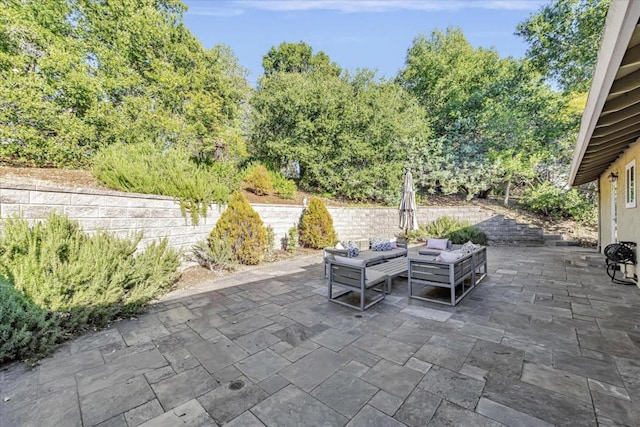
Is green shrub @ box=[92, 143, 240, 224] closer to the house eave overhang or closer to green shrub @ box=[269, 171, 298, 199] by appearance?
green shrub @ box=[269, 171, 298, 199]

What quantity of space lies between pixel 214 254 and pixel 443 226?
816cm

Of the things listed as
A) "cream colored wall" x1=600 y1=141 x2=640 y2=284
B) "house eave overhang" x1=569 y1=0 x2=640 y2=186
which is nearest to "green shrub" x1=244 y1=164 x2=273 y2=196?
"house eave overhang" x1=569 y1=0 x2=640 y2=186

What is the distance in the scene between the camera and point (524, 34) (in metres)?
11.5

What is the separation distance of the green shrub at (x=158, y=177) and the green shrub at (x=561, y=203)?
12214mm

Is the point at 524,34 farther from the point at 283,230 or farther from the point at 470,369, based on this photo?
the point at 470,369

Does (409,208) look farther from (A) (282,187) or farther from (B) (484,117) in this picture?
(B) (484,117)

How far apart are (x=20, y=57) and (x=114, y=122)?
6.79 ft

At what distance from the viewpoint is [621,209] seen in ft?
20.5

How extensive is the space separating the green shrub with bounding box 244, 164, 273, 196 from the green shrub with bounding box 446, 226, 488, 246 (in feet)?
22.2

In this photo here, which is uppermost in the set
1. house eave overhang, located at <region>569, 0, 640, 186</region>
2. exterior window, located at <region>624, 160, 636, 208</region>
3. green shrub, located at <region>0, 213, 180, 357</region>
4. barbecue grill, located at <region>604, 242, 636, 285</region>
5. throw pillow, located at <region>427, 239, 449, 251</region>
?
house eave overhang, located at <region>569, 0, 640, 186</region>

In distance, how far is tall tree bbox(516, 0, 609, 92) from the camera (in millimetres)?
9969

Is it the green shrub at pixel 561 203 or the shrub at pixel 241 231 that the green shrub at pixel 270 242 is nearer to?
the shrub at pixel 241 231

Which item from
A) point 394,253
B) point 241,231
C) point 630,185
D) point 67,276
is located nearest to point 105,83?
point 241,231

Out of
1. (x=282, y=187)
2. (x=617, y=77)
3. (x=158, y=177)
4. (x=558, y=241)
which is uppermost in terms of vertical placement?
(x=617, y=77)
